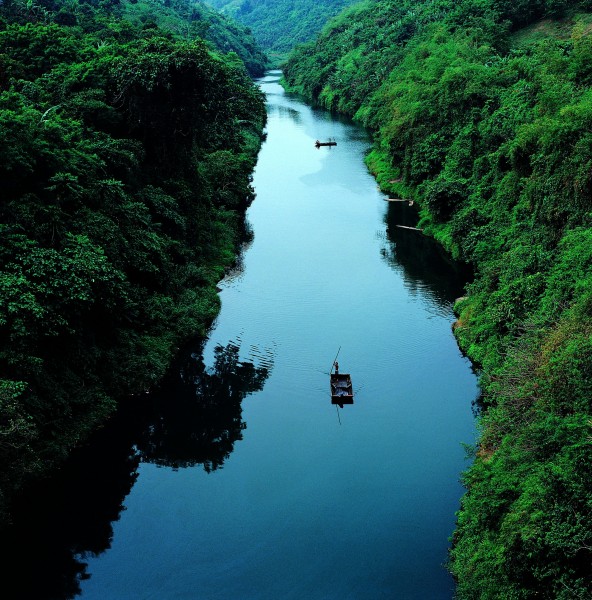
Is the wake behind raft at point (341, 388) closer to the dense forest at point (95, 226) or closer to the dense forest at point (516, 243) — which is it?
the dense forest at point (516, 243)

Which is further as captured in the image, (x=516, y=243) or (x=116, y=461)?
(x=516, y=243)

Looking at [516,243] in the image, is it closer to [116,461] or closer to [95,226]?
[95,226]

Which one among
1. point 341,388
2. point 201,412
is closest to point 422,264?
point 341,388

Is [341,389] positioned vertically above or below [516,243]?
below

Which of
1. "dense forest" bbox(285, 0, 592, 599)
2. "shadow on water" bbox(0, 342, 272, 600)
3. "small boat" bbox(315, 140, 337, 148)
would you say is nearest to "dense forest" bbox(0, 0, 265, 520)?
"shadow on water" bbox(0, 342, 272, 600)

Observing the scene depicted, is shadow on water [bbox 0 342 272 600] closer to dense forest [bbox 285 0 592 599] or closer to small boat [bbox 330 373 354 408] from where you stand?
small boat [bbox 330 373 354 408]

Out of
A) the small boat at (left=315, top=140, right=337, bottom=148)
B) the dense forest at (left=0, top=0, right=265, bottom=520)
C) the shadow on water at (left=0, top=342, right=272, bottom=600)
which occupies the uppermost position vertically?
the small boat at (left=315, top=140, right=337, bottom=148)
